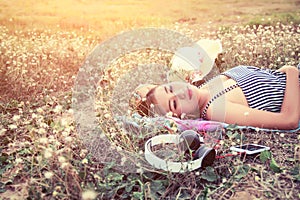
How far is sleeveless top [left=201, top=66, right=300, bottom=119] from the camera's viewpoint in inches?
125

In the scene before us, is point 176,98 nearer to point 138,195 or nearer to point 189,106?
point 189,106

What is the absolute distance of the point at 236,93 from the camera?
10.5 ft

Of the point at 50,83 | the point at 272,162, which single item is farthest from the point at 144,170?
the point at 50,83

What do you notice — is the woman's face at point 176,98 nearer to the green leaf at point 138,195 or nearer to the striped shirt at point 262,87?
the striped shirt at point 262,87

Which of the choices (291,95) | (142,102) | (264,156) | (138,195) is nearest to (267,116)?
(291,95)

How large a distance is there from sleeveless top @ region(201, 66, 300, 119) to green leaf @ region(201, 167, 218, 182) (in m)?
0.80

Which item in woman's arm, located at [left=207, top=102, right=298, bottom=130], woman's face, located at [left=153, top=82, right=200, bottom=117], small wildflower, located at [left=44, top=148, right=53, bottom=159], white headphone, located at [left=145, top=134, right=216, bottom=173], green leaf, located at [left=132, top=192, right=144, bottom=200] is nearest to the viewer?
small wildflower, located at [left=44, top=148, right=53, bottom=159]

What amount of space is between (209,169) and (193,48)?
255cm

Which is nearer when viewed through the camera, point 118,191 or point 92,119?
point 118,191

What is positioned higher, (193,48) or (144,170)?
(193,48)

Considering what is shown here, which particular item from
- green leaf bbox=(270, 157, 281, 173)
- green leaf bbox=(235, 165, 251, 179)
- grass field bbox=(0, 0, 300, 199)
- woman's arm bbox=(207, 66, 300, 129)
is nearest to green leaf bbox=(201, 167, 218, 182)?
grass field bbox=(0, 0, 300, 199)

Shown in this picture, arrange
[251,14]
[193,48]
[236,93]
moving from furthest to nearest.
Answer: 1. [251,14]
2. [193,48]
3. [236,93]

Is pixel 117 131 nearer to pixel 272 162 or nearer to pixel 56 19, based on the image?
pixel 272 162

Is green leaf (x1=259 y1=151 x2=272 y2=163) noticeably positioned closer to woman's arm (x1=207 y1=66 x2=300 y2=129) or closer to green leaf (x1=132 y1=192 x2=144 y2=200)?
woman's arm (x1=207 y1=66 x2=300 y2=129)
